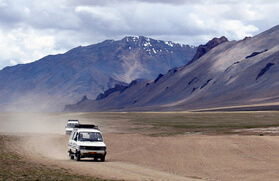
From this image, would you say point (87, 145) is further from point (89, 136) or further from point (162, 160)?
point (162, 160)

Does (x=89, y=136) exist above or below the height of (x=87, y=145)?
above

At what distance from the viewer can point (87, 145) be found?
104ft

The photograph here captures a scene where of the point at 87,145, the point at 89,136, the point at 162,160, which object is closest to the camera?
the point at 87,145

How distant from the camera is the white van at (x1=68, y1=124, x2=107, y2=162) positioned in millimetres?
31644

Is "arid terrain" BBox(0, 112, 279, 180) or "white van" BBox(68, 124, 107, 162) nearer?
"arid terrain" BBox(0, 112, 279, 180)

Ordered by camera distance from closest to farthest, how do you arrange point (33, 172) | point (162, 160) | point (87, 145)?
point (33, 172) → point (87, 145) → point (162, 160)

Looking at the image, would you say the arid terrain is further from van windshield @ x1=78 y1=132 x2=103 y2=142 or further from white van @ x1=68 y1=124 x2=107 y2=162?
van windshield @ x1=78 y1=132 x2=103 y2=142

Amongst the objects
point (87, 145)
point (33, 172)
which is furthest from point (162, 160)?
point (33, 172)

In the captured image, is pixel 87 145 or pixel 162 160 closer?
pixel 87 145

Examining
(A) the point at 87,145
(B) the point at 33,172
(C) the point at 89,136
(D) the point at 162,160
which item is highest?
(C) the point at 89,136

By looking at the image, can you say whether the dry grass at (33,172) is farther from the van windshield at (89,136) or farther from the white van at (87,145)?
the van windshield at (89,136)

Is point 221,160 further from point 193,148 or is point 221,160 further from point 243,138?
point 243,138

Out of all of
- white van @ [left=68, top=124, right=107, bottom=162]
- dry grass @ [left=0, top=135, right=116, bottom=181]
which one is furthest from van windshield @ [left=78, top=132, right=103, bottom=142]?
dry grass @ [left=0, top=135, right=116, bottom=181]

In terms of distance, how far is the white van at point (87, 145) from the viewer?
31644 millimetres
